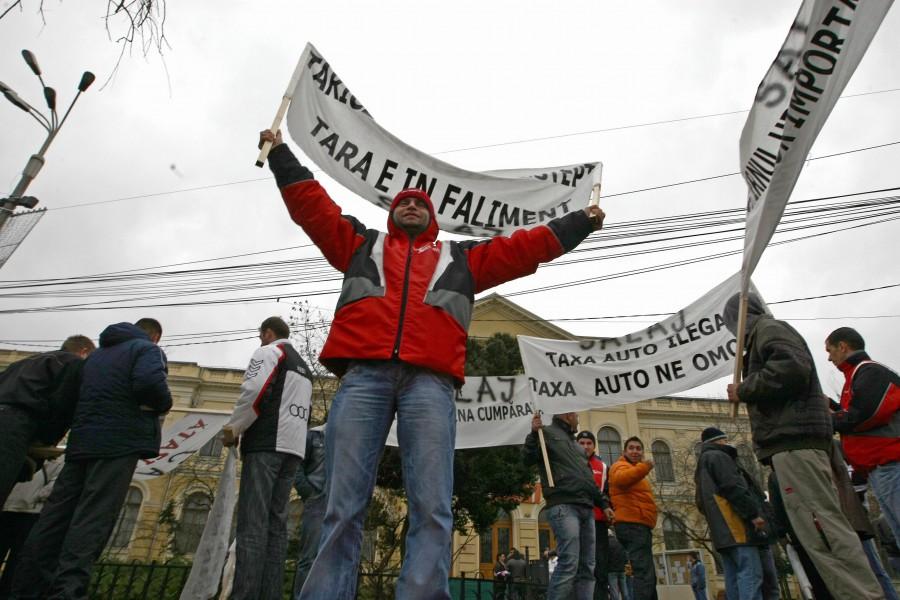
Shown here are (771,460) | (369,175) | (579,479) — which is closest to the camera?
(771,460)

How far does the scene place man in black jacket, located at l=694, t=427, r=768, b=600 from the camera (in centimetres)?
428

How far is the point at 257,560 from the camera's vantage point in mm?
3725

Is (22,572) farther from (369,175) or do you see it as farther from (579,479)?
(579,479)

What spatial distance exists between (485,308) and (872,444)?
27.3 metres

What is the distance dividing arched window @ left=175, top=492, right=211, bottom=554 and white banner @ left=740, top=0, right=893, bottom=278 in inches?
1019

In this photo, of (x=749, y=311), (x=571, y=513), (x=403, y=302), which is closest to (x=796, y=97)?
(x=749, y=311)

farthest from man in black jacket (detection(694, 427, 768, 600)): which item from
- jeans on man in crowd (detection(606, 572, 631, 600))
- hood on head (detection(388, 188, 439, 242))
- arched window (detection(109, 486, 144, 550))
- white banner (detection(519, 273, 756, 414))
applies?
arched window (detection(109, 486, 144, 550))

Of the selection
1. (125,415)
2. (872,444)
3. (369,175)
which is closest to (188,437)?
(125,415)

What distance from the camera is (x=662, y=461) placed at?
97.0 feet

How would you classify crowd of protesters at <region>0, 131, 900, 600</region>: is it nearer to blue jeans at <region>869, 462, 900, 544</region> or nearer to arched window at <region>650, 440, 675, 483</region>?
blue jeans at <region>869, 462, 900, 544</region>

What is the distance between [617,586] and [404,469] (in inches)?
244

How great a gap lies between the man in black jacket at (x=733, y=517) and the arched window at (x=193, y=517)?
949 inches

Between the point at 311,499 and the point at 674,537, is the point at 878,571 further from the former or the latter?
the point at 674,537

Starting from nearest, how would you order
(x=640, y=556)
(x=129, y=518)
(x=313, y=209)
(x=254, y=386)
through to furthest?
(x=313, y=209)
(x=254, y=386)
(x=640, y=556)
(x=129, y=518)
